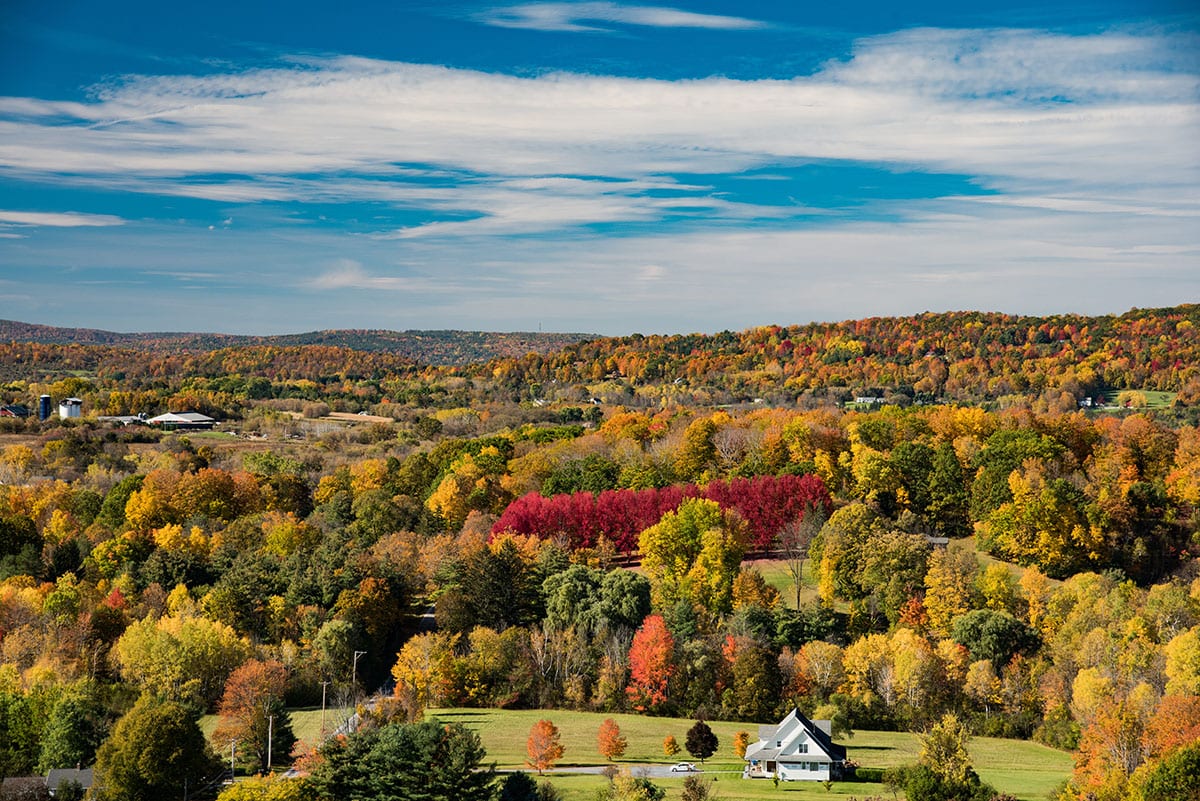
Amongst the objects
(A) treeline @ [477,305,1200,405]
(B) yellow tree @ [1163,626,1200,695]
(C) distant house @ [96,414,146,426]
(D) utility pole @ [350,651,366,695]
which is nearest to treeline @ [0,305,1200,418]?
(A) treeline @ [477,305,1200,405]

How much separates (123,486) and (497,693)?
3666cm

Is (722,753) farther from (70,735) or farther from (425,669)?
(70,735)

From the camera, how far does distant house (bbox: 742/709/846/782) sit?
4334 centimetres

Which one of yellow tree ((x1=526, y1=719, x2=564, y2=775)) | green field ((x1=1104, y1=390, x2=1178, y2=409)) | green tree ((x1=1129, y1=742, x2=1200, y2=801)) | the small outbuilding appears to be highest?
green field ((x1=1104, y1=390, x2=1178, y2=409))

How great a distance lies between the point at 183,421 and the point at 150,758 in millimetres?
100886

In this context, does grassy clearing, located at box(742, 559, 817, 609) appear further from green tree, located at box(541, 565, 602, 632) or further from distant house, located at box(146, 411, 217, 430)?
distant house, located at box(146, 411, 217, 430)

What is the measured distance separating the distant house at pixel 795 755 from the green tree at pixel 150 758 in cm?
1859

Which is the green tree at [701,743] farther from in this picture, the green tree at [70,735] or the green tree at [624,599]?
the green tree at [70,735]

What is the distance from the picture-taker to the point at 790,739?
44.0 meters

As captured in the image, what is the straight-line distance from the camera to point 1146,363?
420 ft

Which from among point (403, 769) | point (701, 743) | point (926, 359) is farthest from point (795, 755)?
point (926, 359)

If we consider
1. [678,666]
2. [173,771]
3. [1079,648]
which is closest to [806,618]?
[678,666]

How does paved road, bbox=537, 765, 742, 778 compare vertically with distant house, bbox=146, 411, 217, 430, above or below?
below

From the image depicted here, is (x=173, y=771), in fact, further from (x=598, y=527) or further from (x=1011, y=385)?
(x=1011, y=385)
